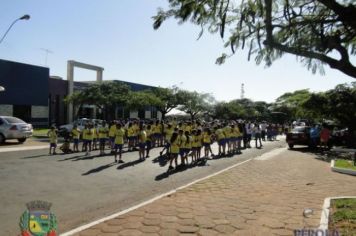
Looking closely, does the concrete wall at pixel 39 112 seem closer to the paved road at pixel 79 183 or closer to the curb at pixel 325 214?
the paved road at pixel 79 183

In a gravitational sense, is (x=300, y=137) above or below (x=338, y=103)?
below

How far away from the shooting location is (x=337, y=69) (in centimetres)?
518

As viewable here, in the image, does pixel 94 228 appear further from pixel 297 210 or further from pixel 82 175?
pixel 82 175

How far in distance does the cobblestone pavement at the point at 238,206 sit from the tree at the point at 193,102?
4139 cm

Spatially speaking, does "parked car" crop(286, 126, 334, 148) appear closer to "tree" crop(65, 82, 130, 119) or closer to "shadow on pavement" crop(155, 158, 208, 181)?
"shadow on pavement" crop(155, 158, 208, 181)

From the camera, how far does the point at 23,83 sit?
129ft

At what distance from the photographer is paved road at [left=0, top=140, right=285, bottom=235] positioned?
307 inches

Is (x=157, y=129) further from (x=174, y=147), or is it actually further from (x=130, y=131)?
(x=174, y=147)

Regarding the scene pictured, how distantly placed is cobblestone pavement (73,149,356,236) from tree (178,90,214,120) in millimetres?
41388

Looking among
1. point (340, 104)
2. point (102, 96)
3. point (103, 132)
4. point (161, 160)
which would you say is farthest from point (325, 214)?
point (102, 96)

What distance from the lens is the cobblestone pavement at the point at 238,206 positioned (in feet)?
21.9

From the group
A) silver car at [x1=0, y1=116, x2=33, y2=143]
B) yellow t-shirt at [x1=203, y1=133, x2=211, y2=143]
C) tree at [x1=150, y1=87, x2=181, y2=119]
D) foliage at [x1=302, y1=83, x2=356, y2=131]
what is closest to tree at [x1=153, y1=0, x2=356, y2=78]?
yellow t-shirt at [x1=203, y1=133, x2=211, y2=143]

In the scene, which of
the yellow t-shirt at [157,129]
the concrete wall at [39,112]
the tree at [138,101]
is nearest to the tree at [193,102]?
the tree at [138,101]

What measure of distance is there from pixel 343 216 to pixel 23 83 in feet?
123
